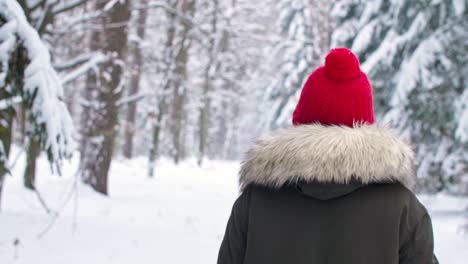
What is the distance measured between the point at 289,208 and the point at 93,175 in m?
11.1

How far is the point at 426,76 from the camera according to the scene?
464 inches

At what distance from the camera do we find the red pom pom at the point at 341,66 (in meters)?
2.34

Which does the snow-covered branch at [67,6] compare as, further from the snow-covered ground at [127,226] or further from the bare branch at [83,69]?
the snow-covered ground at [127,226]

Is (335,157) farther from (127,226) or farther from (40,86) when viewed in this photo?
(127,226)

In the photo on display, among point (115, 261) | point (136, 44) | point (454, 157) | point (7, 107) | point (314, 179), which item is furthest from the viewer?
point (136, 44)

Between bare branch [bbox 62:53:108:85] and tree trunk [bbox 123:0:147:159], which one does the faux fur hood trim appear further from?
tree trunk [bbox 123:0:147:159]

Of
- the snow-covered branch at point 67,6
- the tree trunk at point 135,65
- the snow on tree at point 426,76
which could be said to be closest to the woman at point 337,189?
the snow-covered branch at point 67,6

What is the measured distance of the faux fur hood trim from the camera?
2.17 m

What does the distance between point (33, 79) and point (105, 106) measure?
270 inches

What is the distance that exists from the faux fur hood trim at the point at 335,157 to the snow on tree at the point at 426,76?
9.46 m

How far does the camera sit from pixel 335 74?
236 cm

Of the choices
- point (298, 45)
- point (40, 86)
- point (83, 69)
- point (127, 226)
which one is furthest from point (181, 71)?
point (40, 86)

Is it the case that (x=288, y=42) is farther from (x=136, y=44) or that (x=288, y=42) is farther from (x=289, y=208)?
(x=289, y=208)

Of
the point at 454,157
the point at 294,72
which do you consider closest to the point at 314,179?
the point at 454,157
